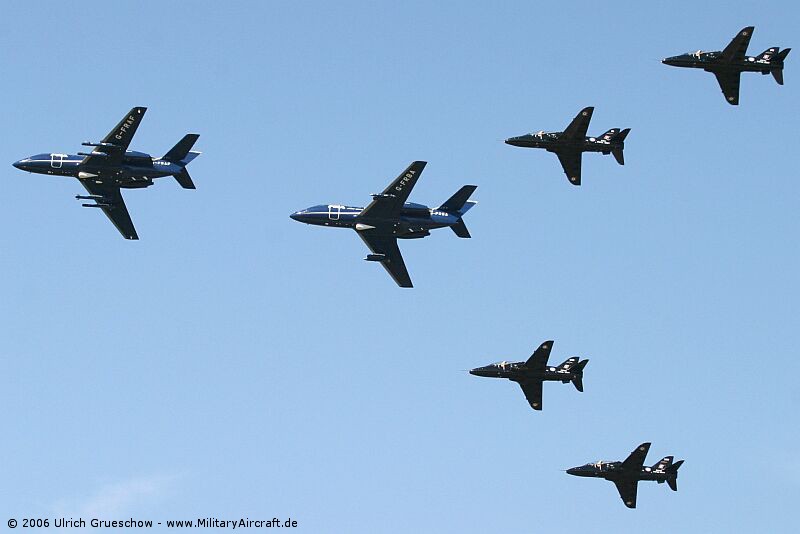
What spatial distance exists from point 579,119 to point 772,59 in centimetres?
2216

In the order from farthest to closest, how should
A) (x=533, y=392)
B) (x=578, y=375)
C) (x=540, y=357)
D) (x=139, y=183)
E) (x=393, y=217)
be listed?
(x=533, y=392) < (x=540, y=357) < (x=578, y=375) < (x=139, y=183) < (x=393, y=217)

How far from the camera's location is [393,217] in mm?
135250

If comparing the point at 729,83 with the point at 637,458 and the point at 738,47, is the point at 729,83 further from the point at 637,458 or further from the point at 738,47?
the point at 637,458

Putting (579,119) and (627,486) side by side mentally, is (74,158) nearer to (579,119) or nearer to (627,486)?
(579,119)

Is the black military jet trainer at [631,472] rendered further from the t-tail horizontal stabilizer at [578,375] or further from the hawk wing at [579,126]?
the hawk wing at [579,126]

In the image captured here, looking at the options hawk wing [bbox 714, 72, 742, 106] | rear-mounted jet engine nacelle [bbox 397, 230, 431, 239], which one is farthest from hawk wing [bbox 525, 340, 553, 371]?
hawk wing [bbox 714, 72, 742, 106]

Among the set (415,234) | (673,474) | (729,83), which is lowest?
(673,474)

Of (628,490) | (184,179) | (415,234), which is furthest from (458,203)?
(628,490)

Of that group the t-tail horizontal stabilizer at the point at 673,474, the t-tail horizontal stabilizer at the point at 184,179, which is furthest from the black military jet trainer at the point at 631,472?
the t-tail horizontal stabilizer at the point at 184,179

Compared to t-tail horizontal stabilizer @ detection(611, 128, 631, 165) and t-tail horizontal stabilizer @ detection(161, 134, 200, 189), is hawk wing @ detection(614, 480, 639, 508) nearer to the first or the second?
t-tail horizontal stabilizer @ detection(611, 128, 631, 165)

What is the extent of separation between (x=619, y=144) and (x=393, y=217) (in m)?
26.9

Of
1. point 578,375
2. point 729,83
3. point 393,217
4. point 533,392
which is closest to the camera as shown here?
point 393,217

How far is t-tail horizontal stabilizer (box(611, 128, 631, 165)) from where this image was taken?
5408 inches

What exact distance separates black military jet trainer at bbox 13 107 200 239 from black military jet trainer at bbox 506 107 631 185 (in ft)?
128
